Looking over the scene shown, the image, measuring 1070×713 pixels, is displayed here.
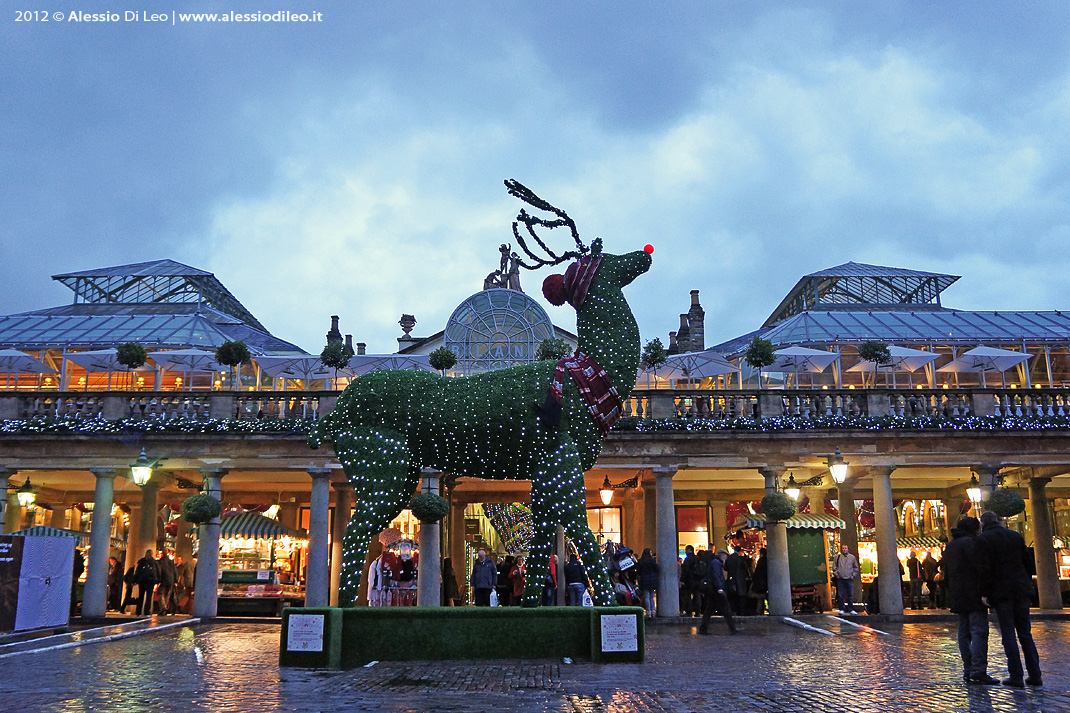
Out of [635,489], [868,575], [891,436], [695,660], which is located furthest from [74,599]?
[868,575]

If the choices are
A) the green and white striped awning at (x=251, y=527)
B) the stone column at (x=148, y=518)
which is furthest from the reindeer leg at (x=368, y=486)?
the stone column at (x=148, y=518)

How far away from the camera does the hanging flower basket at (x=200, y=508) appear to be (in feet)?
63.4

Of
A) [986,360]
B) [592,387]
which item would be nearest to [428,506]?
[592,387]

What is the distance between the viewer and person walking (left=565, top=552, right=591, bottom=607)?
Answer: 19.2m

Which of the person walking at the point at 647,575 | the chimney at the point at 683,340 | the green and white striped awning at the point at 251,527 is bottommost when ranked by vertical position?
the person walking at the point at 647,575

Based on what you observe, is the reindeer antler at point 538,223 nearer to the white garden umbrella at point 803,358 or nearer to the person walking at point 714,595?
the person walking at point 714,595

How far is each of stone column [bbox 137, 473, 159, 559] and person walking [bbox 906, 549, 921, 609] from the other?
66.9 feet

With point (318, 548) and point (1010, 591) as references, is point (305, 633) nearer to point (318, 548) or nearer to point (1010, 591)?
point (1010, 591)

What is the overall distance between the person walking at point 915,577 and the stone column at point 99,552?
67.6 feet

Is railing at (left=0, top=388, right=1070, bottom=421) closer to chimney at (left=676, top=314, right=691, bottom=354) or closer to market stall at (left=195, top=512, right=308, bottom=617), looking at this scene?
market stall at (left=195, top=512, right=308, bottom=617)

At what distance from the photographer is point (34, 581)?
1664cm

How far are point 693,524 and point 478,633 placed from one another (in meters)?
19.1

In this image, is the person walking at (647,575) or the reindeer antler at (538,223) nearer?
the reindeer antler at (538,223)

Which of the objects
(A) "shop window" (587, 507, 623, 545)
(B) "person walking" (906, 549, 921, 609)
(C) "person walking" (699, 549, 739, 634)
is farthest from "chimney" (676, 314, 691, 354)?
(C) "person walking" (699, 549, 739, 634)
